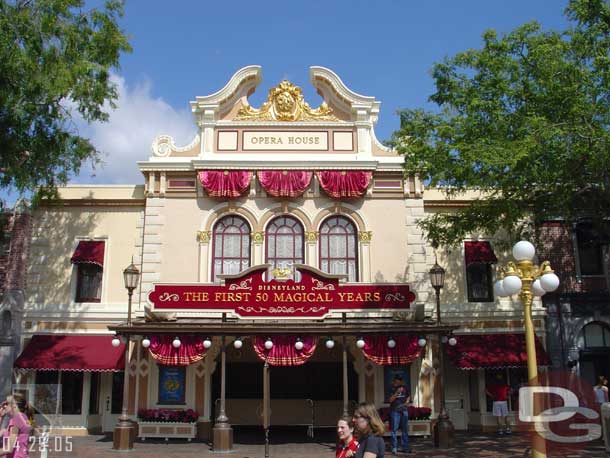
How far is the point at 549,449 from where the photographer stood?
15094 mm

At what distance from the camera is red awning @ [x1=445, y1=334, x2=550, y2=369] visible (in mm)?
19062

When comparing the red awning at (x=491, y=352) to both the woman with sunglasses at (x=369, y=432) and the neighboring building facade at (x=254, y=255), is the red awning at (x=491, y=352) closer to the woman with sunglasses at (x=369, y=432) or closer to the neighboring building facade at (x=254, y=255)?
the neighboring building facade at (x=254, y=255)

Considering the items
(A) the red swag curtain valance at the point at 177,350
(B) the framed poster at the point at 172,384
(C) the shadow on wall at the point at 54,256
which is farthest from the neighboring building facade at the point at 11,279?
(A) the red swag curtain valance at the point at 177,350

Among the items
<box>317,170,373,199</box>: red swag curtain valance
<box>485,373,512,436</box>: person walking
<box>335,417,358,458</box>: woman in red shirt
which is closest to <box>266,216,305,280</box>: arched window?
<box>317,170,373,199</box>: red swag curtain valance

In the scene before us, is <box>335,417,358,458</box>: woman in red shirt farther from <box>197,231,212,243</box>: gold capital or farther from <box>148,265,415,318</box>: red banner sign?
<box>197,231,212,243</box>: gold capital

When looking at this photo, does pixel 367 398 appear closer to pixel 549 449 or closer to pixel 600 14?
pixel 549 449

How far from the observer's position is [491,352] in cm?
1944

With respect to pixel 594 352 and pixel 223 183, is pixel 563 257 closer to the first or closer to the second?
pixel 594 352

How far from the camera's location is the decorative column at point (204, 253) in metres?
20.0

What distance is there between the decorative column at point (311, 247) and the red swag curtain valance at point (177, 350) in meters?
4.49

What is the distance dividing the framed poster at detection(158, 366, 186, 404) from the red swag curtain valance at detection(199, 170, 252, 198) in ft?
18.5

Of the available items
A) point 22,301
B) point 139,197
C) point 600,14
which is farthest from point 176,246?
point 600,14

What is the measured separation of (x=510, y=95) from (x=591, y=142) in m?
2.76

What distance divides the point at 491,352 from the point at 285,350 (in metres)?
6.60
